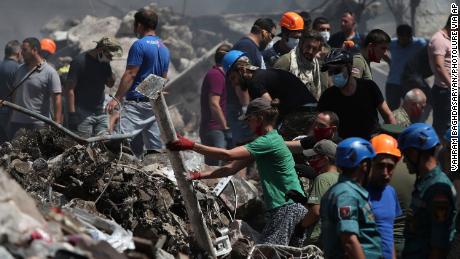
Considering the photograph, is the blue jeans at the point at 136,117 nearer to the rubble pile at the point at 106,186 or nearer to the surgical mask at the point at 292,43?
the rubble pile at the point at 106,186

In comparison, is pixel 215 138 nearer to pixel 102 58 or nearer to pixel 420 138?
pixel 102 58

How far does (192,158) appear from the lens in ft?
33.1

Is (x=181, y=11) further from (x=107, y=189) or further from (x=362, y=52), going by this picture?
(x=107, y=189)

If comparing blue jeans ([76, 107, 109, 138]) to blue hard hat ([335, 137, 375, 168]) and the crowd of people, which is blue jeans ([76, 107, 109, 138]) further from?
blue hard hat ([335, 137, 375, 168])

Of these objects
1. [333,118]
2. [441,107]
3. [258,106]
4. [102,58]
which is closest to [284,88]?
[333,118]

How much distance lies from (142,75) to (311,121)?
2096mm

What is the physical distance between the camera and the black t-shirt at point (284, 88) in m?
9.30

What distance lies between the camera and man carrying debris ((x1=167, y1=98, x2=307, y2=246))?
7656 millimetres

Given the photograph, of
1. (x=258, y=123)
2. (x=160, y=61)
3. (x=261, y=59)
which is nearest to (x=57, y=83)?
(x=160, y=61)

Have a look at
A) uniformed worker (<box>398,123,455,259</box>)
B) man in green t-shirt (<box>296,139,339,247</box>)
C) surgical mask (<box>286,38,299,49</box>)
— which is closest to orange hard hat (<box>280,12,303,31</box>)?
surgical mask (<box>286,38,299,49</box>)

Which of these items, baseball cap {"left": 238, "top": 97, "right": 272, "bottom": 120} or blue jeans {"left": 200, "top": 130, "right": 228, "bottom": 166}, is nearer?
baseball cap {"left": 238, "top": 97, "right": 272, "bottom": 120}

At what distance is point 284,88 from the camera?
9367mm

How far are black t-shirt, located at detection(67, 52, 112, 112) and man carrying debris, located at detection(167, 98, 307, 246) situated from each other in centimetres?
417

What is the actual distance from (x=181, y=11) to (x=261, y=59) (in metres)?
11.8
